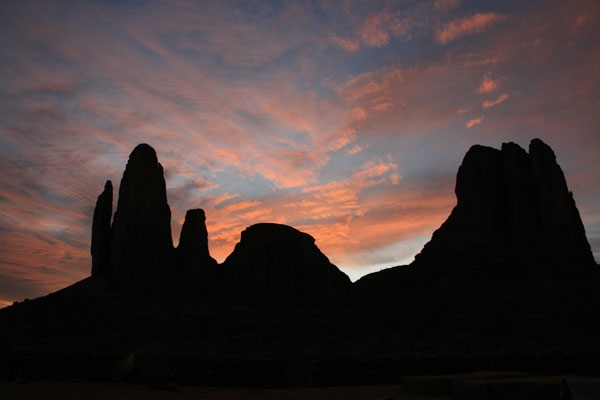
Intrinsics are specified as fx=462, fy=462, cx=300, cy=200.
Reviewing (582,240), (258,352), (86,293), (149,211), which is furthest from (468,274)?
(86,293)

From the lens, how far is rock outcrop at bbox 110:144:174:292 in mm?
58531

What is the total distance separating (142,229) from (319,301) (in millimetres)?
25973

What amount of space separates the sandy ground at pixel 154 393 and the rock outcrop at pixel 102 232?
4299 centimetres

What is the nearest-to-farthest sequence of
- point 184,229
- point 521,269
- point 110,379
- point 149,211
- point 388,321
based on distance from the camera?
1. point 110,379
2. point 388,321
3. point 521,269
4. point 149,211
5. point 184,229

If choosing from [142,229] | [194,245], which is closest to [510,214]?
[194,245]

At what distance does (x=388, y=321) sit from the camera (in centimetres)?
5344

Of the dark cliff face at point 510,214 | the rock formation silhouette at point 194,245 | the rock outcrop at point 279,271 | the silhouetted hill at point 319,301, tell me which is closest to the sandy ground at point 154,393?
the silhouetted hill at point 319,301

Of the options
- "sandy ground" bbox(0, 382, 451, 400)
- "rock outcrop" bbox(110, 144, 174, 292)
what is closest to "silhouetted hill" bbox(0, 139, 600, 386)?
"rock outcrop" bbox(110, 144, 174, 292)

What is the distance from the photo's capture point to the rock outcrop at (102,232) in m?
60.7

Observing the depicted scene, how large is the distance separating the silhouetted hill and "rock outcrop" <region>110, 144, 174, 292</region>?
0.18 m

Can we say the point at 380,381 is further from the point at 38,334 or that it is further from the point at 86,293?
the point at 86,293

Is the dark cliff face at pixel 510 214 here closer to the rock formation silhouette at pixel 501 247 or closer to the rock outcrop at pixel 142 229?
the rock formation silhouette at pixel 501 247

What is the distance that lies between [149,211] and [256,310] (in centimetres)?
1981

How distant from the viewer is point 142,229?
60.6 m
